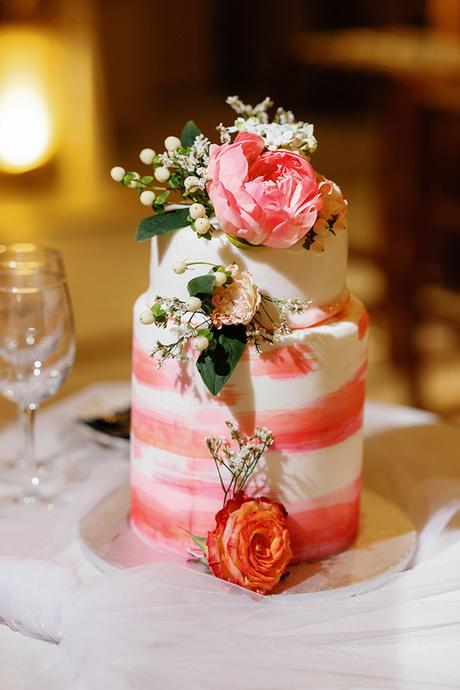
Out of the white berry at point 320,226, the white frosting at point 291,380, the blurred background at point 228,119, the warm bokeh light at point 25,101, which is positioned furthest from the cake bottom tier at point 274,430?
the warm bokeh light at point 25,101

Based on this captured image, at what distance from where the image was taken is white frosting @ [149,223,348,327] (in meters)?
0.99

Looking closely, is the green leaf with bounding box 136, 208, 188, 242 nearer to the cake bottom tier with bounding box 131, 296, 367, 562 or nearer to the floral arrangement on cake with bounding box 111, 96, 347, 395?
the floral arrangement on cake with bounding box 111, 96, 347, 395

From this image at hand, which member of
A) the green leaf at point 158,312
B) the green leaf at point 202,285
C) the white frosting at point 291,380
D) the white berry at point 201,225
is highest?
the white berry at point 201,225

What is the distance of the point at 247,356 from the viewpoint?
997 millimetres

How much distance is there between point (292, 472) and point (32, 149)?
4587 mm

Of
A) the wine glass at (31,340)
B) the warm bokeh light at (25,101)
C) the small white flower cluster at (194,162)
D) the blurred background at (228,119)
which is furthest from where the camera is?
the warm bokeh light at (25,101)

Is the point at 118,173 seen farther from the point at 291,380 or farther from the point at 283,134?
the point at 291,380

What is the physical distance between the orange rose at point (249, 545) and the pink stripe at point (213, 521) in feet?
0.23

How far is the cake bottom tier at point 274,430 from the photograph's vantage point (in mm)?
1014

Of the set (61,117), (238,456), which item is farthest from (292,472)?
(61,117)

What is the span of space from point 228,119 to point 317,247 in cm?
686

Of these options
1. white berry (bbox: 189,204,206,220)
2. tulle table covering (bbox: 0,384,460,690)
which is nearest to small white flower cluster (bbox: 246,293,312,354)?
white berry (bbox: 189,204,206,220)

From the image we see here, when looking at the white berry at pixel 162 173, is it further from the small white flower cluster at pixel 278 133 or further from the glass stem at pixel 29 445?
the glass stem at pixel 29 445

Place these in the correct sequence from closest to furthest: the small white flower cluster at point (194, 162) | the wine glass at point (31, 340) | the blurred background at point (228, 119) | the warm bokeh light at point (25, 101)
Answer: the small white flower cluster at point (194, 162)
the wine glass at point (31, 340)
the blurred background at point (228, 119)
the warm bokeh light at point (25, 101)
